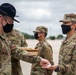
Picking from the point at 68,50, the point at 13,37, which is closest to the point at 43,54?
the point at 13,37

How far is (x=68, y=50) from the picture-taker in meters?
7.41

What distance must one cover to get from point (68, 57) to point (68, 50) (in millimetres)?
146

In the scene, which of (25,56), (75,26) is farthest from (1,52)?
(75,26)

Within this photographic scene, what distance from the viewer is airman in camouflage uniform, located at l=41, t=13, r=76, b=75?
707 centimetres

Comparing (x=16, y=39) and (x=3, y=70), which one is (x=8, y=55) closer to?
(x=3, y=70)

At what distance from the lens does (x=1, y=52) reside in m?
6.31

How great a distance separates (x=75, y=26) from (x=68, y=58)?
1102mm

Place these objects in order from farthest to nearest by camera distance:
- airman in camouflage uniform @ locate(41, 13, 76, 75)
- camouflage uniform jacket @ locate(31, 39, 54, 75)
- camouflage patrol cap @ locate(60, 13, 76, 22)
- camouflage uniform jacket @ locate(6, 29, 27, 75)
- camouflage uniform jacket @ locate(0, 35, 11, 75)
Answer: camouflage uniform jacket @ locate(31, 39, 54, 75), camouflage uniform jacket @ locate(6, 29, 27, 75), camouflage patrol cap @ locate(60, 13, 76, 22), airman in camouflage uniform @ locate(41, 13, 76, 75), camouflage uniform jacket @ locate(0, 35, 11, 75)

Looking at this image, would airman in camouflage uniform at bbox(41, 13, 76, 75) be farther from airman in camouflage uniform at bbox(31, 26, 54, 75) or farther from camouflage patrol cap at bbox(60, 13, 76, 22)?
airman in camouflage uniform at bbox(31, 26, 54, 75)

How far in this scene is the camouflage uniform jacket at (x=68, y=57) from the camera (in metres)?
7.07

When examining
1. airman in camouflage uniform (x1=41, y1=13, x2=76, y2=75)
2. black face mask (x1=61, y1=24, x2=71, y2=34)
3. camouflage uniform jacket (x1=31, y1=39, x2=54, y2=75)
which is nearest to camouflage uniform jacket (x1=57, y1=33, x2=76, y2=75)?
airman in camouflage uniform (x1=41, y1=13, x2=76, y2=75)

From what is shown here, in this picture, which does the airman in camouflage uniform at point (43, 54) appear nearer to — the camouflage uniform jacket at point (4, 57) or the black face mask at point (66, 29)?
Result: the black face mask at point (66, 29)

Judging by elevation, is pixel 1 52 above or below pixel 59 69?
above

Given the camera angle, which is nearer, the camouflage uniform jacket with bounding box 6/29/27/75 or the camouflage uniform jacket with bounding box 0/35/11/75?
the camouflage uniform jacket with bounding box 0/35/11/75
